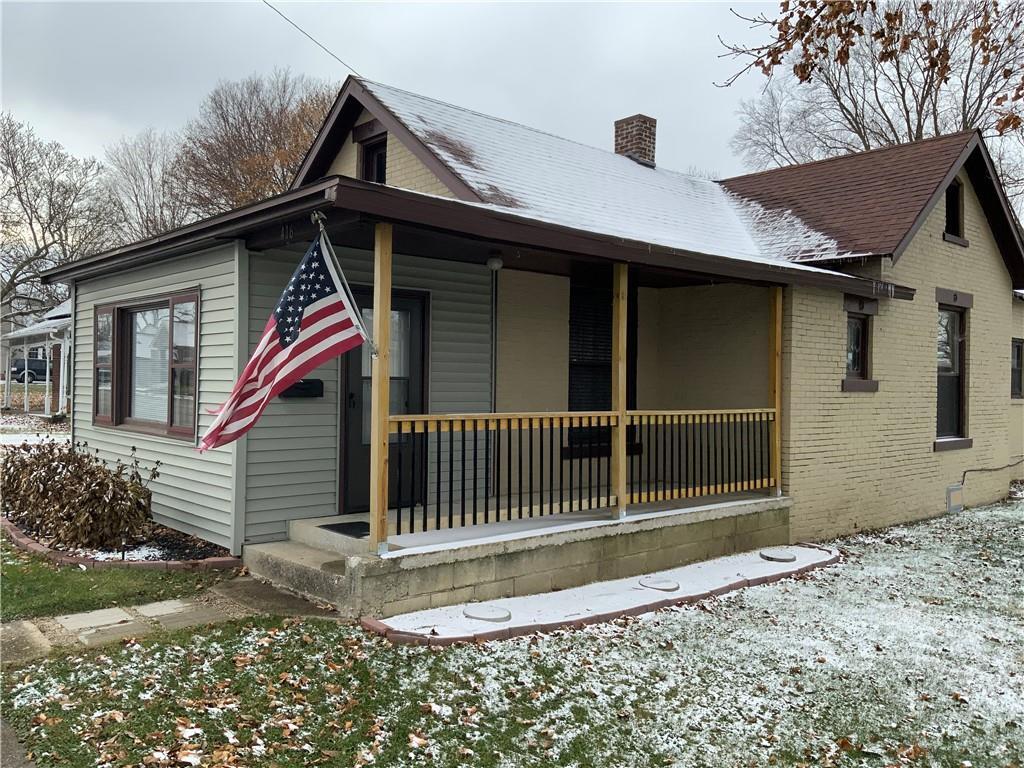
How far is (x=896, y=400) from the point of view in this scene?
10320 millimetres

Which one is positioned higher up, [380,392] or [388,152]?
[388,152]

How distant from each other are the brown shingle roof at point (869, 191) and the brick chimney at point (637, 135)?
194cm

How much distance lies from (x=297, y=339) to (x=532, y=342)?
3673 mm

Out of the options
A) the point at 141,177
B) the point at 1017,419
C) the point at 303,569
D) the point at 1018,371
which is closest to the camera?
the point at 303,569

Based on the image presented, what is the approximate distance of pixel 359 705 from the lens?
163 inches

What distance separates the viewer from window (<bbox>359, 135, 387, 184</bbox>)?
10602 mm

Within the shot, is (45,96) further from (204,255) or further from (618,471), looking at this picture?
(618,471)

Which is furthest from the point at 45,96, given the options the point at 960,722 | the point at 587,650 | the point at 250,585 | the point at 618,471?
the point at 960,722

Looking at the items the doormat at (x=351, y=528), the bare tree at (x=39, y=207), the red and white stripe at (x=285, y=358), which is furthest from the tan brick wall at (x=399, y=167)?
the bare tree at (x=39, y=207)

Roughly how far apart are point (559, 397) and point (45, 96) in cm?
647

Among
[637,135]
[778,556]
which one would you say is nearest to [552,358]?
[778,556]

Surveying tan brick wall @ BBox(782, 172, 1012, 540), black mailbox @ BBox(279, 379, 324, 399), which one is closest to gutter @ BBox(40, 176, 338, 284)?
black mailbox @ BBox(279, 379, 324, 399)

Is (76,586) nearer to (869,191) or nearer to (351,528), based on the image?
(351,528)

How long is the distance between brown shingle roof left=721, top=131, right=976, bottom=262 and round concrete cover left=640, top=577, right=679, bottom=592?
17.4 feet
